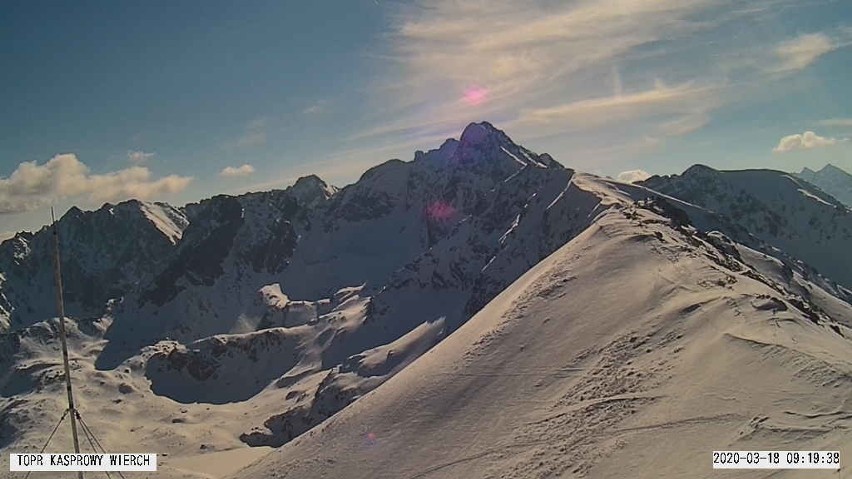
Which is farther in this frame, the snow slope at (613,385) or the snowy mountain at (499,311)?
the snowy mountain at (499,311)

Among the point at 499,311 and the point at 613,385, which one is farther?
the point at 499,311

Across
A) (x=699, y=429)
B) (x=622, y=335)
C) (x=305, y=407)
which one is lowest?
(x=305, y=407)

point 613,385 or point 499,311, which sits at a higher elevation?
point 499,311

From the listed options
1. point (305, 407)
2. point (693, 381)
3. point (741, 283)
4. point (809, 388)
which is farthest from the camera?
point (305, 407)

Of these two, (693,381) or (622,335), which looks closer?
(693,381)

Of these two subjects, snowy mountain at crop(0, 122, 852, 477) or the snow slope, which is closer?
the snow slope

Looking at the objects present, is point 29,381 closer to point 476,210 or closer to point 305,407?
point 305,407

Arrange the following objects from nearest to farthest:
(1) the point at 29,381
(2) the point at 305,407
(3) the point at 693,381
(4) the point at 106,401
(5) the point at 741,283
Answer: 1. (3) the point at 693,381
2. (5) the point at 741,283
3. (2) the point at 305,407
4. (4) the point at 106,401
5. (1) the point at 29,381

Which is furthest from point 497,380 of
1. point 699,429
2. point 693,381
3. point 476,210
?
point 476,210
